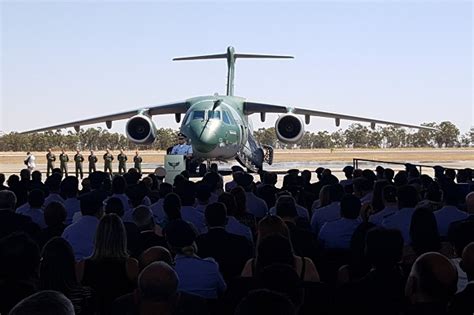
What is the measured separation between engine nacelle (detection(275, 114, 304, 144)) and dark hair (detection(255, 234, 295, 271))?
69.9 ft

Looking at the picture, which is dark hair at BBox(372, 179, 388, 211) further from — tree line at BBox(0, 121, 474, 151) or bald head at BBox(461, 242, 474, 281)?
tree line at BBox(0, 121, 474, 151)

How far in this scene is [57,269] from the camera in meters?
4.36

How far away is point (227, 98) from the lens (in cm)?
2686

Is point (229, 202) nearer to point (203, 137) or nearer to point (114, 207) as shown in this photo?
point (114, 207)

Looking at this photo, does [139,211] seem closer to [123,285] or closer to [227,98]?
[123,285]

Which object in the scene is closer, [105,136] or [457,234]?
[457,234]

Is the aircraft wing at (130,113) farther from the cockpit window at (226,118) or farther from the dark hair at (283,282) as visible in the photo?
the dark hair at (283,282)

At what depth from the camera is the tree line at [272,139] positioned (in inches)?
4353

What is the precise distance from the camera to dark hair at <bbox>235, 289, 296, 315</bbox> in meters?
2.53

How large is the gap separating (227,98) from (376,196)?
59.0 feet

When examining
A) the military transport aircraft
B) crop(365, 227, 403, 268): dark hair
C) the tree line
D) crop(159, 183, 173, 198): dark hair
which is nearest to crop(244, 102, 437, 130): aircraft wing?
the military transport aircraft

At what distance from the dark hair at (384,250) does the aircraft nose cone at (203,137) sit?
→ 1866cm

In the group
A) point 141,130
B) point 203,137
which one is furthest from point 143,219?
point 141,130

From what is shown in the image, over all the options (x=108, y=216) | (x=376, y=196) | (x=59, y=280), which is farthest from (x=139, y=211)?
(x=376, y=196)
